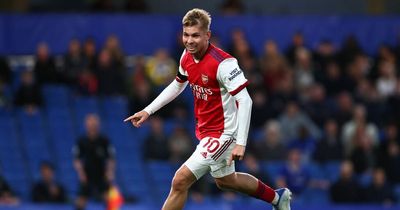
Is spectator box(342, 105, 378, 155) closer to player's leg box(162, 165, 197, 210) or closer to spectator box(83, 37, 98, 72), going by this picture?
spectator box(83, 37, 98, 72)

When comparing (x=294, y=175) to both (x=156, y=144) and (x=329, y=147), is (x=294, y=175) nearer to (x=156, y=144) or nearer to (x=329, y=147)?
(x=329, y=147)

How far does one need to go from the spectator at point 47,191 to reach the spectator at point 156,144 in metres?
1.95

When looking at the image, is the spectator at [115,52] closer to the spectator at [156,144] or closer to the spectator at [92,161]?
the spectator at [156,144]

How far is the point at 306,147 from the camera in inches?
740

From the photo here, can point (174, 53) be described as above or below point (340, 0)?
below

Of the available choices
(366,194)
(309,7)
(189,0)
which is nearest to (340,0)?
(309,7)

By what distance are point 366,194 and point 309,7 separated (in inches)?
249

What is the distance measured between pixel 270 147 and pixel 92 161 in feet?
12.2

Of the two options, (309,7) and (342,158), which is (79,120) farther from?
(309,7)

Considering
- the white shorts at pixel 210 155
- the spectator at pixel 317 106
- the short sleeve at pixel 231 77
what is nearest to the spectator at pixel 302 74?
the spectator at pixel 317 106

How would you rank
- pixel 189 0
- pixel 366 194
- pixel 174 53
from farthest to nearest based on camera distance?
pixel 189 0
pixel 174 53
pixel 366 194

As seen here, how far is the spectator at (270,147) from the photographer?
1828 centimetres

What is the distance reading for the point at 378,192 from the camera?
711 inches

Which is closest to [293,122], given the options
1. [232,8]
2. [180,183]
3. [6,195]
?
[232,8]
